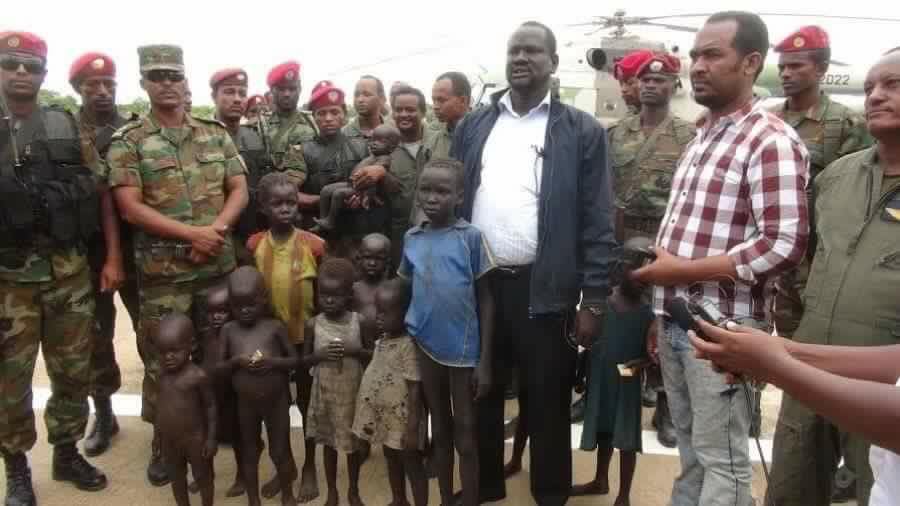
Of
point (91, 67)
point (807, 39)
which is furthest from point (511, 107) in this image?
point (91, 67)

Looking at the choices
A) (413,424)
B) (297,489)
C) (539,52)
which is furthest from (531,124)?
(297,489)

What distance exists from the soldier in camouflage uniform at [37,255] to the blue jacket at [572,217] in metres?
2.13

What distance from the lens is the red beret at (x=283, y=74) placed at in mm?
Result: 4660

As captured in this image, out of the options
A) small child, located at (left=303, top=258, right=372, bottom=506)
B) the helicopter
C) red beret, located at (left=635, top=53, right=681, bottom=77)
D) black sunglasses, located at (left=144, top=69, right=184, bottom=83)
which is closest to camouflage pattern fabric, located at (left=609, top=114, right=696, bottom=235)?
red beret, located at (left=635, top=53, right=681, bottom=77)

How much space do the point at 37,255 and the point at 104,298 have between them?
741 millimetres

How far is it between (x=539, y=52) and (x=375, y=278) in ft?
4.26

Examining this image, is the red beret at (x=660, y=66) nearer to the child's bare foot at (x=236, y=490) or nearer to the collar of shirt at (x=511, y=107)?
the collar of shirt at (x=511, y=107)

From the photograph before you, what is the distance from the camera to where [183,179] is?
320 cm

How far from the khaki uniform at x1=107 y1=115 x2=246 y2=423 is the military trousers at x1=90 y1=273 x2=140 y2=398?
46 centimetres

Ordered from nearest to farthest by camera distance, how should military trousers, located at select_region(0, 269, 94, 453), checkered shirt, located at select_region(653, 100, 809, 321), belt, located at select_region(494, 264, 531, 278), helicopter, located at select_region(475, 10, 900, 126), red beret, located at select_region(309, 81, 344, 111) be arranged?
checkered shirt, located at select_region(653, 100, 809, 321)
belt, located at select_region(494, 264, 531, 278)
military trousers, located at select_region(0, 269, 94, 453)
red beret, located at select_region(309, 81, 344, 111)
helicopter, located at select_region(475, 10, 900, 126)

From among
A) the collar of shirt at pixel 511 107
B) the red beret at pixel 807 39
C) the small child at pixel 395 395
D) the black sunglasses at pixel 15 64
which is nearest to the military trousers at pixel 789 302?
the red beret at pixel 807 39

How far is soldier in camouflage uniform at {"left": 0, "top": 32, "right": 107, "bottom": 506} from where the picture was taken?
293cm

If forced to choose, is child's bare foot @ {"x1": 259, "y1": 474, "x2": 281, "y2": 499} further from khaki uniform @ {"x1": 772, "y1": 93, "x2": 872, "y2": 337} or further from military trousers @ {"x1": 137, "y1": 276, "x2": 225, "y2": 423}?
khaki uniform @ {"x1": 772, "y1": 93, "x2": 872, "y2": 337}

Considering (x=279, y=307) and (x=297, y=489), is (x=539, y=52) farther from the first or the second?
(x=297, y=489)
